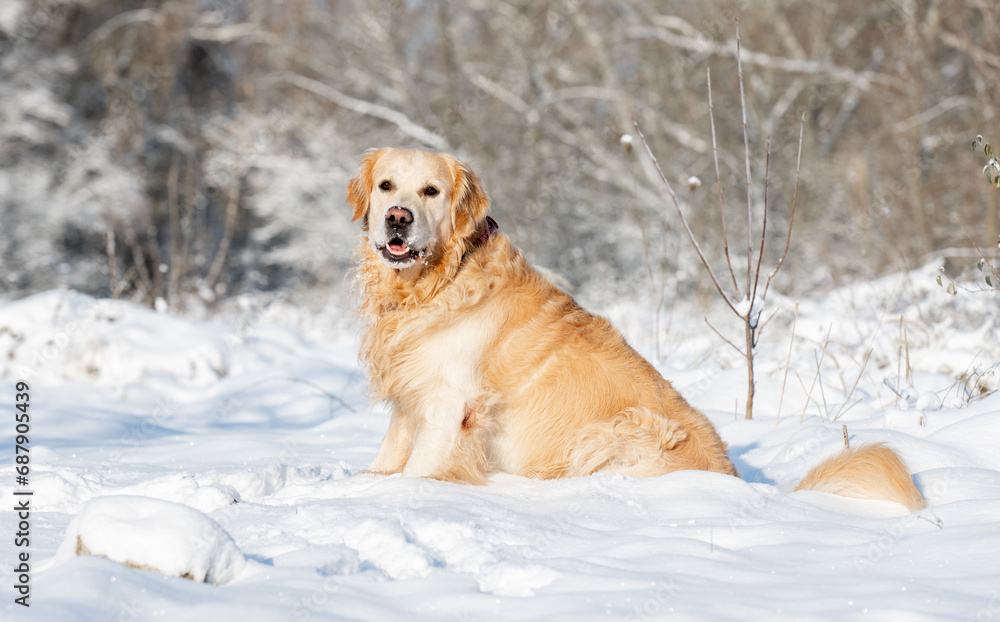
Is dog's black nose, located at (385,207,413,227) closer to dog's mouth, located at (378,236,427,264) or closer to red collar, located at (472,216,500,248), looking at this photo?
dog's mouth, located at (378,236,427,264)

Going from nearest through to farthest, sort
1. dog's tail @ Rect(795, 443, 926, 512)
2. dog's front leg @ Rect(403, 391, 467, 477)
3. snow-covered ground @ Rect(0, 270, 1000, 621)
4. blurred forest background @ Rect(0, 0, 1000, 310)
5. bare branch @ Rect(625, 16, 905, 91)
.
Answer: snow-covered ground @ Rect(0, 270, 1000, 621)
dog's tail @ Rect(795, 443, 926, 512)
dog's front leg @ Rect(403, 391, 467, 477)
blurred forest background @ Rect(0, 0, 1000, 310)
bare branch @ Rect(625, 16, 905, 91)

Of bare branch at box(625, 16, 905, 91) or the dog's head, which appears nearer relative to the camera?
the dog's head

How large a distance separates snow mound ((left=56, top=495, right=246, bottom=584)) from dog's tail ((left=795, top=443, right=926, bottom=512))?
2.02 metres

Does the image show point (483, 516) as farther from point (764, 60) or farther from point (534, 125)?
point (764, 60)

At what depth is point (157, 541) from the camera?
171cm

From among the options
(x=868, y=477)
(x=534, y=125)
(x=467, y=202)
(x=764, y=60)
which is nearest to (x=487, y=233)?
(x=467, y=202)

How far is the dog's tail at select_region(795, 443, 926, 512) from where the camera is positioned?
2580 mm

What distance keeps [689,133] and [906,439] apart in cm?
976

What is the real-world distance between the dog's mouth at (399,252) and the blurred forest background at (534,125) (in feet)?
22.6

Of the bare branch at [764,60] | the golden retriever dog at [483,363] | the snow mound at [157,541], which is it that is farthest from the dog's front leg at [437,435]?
the bare branch at [764,60]

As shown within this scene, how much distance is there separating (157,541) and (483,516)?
3.09 feet

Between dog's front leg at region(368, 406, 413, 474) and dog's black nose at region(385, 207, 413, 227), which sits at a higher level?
dog's black nose at region(385, 207, 413, 227)

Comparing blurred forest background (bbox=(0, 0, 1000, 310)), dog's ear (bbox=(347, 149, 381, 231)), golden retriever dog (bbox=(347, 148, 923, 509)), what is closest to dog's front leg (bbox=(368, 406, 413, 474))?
golden retriever dog (bbox=(347, 148, 923, 509))

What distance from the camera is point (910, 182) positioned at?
10.3 metres
